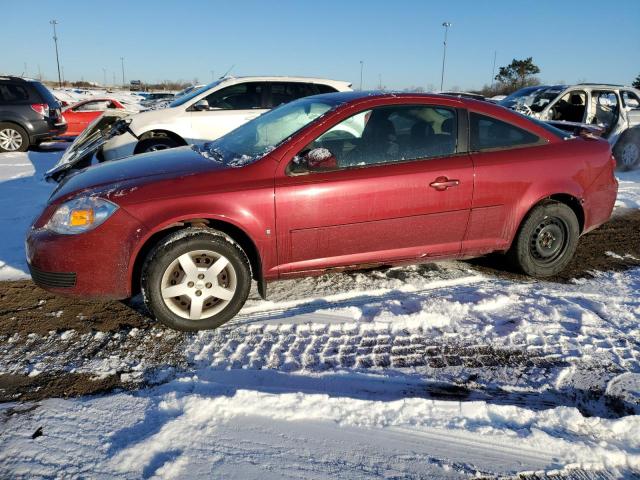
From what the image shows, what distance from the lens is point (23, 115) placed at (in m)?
10.7

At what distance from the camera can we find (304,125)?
3.55m

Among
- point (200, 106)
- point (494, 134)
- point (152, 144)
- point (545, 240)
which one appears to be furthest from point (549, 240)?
point (152, 144)

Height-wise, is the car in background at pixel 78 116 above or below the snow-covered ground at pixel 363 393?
above

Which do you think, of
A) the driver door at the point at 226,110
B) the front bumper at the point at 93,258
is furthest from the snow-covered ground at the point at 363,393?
the driver door at the point at 226,110

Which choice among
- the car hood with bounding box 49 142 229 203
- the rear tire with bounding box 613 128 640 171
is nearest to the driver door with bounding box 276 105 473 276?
the car hood with bounding box 49 142 229 203

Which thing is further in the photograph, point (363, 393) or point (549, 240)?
point (549, 240)

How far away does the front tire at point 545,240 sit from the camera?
13.1ft

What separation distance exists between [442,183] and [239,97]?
16.5 ft

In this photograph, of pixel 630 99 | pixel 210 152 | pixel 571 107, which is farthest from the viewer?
pixel 571 107

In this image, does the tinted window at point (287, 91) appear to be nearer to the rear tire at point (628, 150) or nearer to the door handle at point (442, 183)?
the door handle at point (442, 183)

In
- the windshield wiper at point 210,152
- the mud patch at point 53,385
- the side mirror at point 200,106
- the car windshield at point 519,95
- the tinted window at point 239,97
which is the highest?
the car windshield at point 519,95

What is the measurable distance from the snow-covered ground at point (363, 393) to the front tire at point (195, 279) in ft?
0.46

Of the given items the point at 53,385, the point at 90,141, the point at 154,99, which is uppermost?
the point at 154,99

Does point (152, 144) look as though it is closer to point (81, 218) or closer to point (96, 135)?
point (96, 135)
